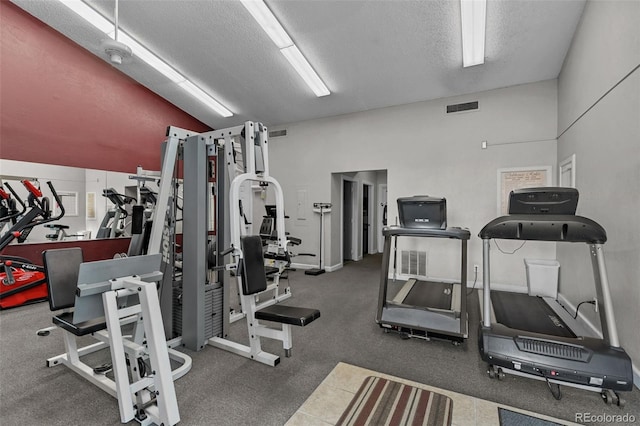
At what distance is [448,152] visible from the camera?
17.0ft

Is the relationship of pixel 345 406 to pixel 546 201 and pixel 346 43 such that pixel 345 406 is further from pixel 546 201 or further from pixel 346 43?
pixel 346 43

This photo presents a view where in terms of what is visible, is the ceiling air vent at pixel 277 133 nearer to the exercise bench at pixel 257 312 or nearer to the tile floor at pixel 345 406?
the exercise bench at pixel 257 312

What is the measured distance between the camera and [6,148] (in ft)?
13.4

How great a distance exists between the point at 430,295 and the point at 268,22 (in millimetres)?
4226

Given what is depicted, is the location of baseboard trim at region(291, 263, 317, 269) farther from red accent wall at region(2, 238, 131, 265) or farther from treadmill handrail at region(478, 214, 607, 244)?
treadmill handrail at region(478, 214, 607, 244)

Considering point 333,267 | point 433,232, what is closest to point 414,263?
point 333,267

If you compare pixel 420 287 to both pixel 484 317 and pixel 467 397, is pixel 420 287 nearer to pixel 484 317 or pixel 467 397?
pixel 484 317

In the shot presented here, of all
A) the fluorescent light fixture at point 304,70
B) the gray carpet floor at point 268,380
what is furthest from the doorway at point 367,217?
the gray carpet floor at point 268,380

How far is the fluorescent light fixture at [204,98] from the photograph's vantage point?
17.9ft

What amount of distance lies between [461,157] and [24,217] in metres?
6.28

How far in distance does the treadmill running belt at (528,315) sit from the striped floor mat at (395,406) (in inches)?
53.3

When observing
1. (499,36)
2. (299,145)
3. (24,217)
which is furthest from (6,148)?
(499,36)

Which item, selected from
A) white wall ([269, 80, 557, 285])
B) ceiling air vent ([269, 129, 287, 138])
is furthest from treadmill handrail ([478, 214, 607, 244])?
ceiling air vent ([269, 129, 287, 138])

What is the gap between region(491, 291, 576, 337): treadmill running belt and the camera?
272 cm
